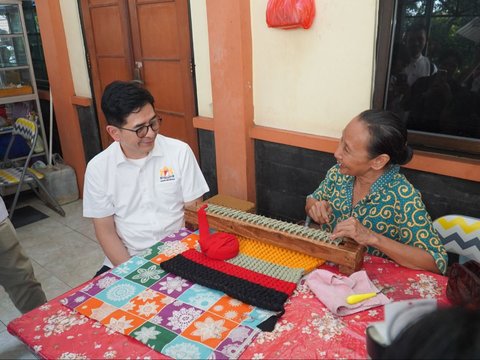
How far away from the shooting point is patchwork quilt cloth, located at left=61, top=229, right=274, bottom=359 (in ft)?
3.51

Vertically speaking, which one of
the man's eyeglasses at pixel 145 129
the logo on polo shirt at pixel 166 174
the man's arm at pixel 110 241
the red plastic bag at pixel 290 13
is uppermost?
the red plastic bag at pixel 290 13

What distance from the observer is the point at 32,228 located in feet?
13.7

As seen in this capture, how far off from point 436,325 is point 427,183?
1890 mm

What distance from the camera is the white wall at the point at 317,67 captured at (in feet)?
7.57

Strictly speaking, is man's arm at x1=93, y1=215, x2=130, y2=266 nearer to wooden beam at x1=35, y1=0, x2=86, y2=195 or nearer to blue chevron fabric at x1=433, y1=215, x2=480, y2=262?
blue chevron fabric at x1=433, y1=215, x2=480, y2=262

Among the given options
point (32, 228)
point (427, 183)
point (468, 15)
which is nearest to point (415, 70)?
point (468, 15)

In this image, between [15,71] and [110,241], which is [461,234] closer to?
[110,241]

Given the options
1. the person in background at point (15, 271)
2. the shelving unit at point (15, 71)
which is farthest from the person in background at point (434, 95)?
the shelving unit at point (15, 71)

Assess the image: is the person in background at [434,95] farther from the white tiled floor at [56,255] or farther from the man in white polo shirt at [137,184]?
the white tiled floor at [56,255]

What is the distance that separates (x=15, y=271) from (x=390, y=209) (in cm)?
211

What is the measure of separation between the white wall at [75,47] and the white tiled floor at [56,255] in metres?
1.46

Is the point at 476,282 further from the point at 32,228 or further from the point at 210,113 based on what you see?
the point at 32,228

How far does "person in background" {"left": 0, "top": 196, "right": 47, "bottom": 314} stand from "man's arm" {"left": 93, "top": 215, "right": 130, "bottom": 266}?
2.20ft

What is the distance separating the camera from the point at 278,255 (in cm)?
149
